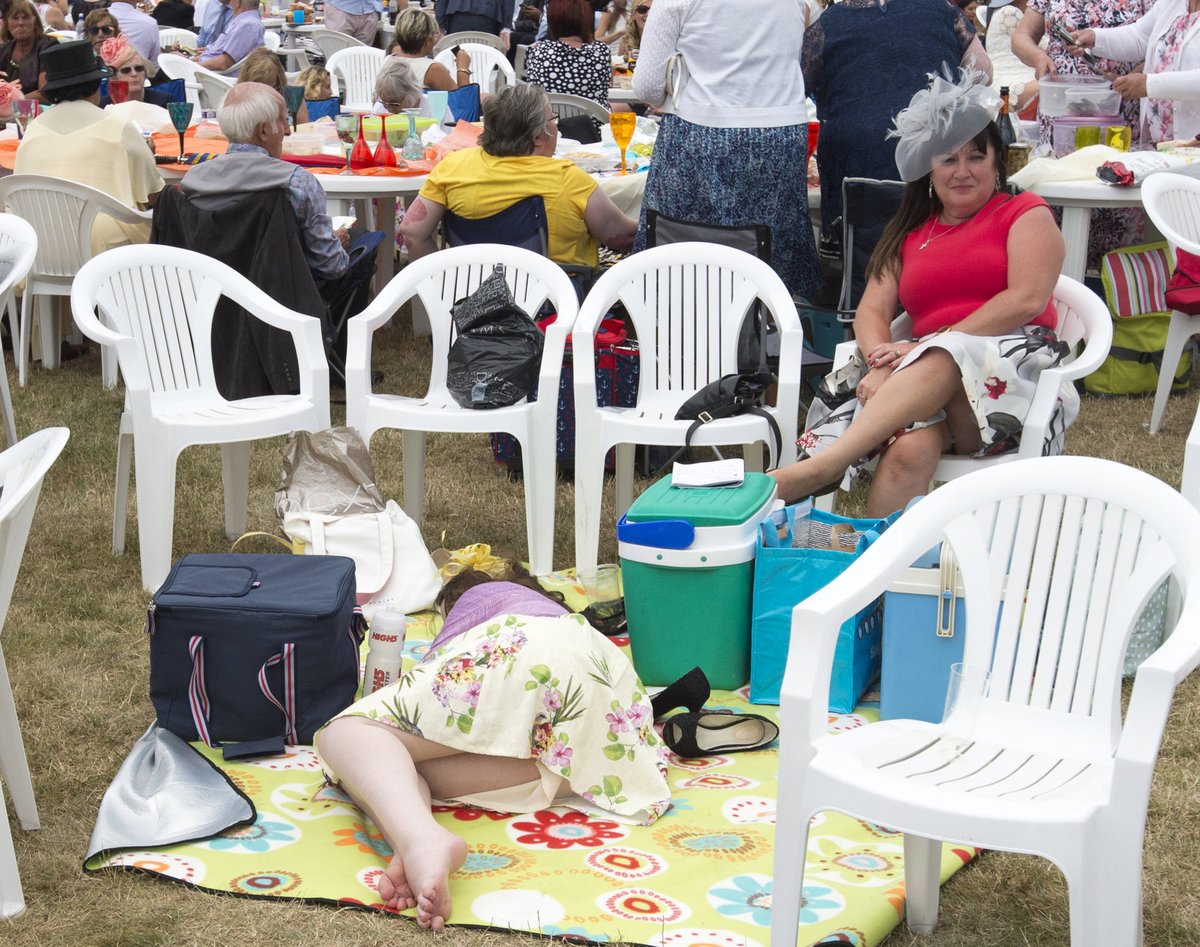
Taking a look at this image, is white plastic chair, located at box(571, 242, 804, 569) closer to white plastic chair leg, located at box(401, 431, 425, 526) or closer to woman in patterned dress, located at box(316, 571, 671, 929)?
white plastic chair leg, located at box(401, 431, 425, 526)

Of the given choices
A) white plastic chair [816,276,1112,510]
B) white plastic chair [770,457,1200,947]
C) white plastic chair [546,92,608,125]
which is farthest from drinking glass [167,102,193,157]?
white plastic chair [770,457,1200,947]

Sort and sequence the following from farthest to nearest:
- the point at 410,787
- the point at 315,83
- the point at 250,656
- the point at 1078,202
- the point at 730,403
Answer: the point at 315,83
the point at 1078,202
the point at 730,403
the point at 250,656
the point at 410,787

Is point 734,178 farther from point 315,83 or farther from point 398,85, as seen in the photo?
point 315,83

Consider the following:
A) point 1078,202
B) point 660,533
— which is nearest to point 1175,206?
point 1078,202

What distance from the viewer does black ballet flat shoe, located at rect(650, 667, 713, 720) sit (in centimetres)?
310

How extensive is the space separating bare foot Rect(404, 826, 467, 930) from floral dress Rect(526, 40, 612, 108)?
5932 millimetres

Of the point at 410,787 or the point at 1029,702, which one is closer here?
the point at 1029,702

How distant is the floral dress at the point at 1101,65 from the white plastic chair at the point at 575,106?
7.34 ft

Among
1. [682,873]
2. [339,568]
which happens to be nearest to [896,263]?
[339,568]

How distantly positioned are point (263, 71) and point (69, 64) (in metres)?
0.93

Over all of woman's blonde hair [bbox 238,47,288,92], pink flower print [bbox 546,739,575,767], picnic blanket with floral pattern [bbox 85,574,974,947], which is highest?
woman's blonde hair [bbox 238,47,288,92]

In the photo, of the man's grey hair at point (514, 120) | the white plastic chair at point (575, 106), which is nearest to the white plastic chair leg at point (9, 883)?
the man's grey hair at point (514, 120)

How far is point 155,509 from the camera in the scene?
3.78 meters

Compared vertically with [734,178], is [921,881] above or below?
below
